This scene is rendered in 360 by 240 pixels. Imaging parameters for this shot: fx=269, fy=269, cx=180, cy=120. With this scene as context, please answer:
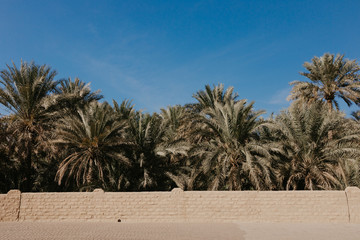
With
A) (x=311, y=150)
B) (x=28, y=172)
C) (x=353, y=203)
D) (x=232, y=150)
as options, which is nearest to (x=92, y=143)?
(x=28, y=172)

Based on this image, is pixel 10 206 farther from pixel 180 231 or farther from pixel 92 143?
pixel 180 231

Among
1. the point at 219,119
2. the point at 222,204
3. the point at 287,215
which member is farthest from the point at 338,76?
the point at 222,204

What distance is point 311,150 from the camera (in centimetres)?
1345

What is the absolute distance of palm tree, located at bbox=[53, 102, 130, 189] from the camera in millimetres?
13398

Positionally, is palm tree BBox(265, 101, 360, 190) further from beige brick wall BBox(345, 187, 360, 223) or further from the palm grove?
beige brick wall BBox(345, 187, 360, 223)

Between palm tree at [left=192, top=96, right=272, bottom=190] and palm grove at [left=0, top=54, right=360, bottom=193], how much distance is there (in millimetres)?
51

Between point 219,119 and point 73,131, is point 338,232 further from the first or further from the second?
point 73,131

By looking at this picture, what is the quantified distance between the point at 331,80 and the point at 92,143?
16539 millimetres

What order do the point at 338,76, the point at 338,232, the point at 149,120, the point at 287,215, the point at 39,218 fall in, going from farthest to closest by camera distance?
the point at 338,76
the point at 149,120
the point at 39,218
the point at 287,215
the point at 338,232

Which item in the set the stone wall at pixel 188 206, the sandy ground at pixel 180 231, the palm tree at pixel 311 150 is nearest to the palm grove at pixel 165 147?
the palm tree at pixel 311 150

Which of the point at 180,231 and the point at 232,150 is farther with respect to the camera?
the point at 232,150

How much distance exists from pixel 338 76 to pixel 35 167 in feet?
68.6

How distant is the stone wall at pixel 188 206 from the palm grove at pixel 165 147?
52.8 inches

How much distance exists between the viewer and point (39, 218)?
39.5 feet
